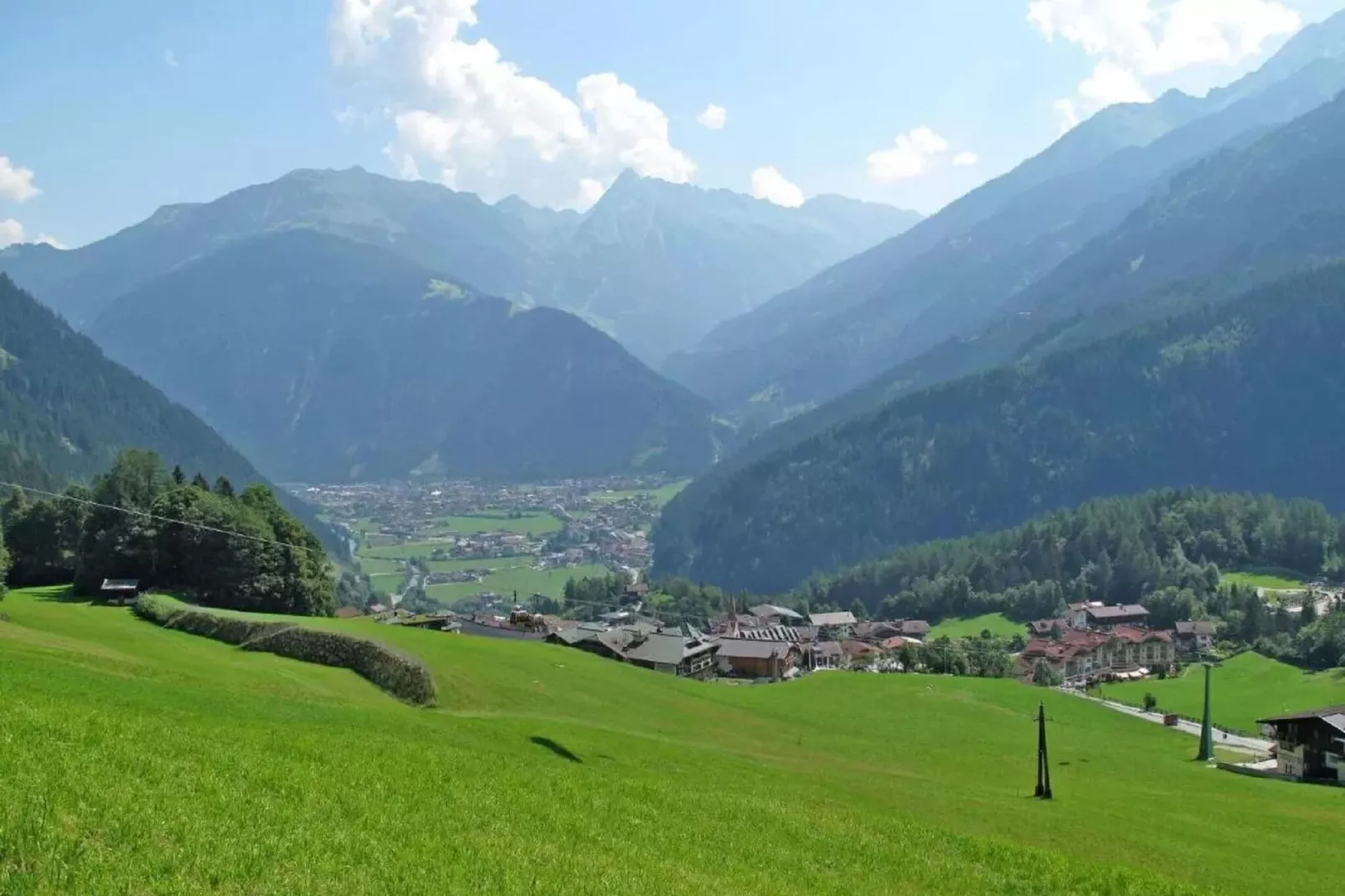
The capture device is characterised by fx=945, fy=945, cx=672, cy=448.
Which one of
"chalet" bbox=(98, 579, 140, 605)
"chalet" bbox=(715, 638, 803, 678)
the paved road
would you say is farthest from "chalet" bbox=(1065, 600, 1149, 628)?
"chalet" bbox=(98, 579, 140, 605)

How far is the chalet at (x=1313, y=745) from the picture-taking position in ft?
200

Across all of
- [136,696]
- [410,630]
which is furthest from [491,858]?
[410,630]

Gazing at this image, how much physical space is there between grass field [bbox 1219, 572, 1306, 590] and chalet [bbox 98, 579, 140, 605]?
17652 cm

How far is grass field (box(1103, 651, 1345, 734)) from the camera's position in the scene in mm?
96938

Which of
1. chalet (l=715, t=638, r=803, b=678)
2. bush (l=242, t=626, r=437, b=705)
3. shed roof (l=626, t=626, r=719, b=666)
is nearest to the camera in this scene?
bush (l=242, t=626, r=437, b=705)

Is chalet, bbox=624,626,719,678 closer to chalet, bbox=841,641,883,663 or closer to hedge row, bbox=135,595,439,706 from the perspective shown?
chalet, bbox=841,641,883,663

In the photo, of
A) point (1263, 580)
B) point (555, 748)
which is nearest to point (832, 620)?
point (1263, 580)

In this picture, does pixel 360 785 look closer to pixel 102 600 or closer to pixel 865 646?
pixel 102 600

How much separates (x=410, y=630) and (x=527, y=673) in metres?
11.1

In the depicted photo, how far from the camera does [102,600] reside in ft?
220

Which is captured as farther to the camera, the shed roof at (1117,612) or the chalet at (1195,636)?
the shed roof at (1117,612)

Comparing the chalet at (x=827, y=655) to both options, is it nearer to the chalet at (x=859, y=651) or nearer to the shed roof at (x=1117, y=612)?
the chalet at (x=859, y=651)

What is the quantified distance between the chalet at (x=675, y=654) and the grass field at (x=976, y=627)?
70.4m

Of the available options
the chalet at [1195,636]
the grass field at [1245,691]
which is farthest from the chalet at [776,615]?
the chalet at [1195,636]
